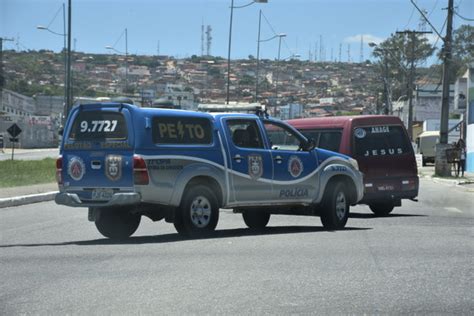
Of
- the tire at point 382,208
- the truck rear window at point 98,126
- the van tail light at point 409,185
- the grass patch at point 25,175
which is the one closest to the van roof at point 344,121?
the van tail light at point 409,185

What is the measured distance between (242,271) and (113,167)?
11.1ft

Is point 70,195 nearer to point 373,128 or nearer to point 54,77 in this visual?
point 373,128

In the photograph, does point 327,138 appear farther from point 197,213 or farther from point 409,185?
point 197,213

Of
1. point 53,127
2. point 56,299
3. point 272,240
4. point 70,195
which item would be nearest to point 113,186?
point 70,195

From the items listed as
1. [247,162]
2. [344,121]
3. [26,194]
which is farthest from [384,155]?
[26,194]

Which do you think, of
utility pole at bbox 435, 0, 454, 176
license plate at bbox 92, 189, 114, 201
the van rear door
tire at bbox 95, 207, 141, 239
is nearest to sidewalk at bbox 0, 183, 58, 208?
tire at bbox 95, 207, 141, 239

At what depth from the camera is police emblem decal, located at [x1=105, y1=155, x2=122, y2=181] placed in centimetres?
1128

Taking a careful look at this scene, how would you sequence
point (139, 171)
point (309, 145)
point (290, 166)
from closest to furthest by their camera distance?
point (139, 171) < point (290, 166) < point (309, 145)

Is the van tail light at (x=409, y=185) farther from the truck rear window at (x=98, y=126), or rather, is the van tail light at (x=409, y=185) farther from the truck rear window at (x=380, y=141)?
the truck rear window at (x=98, y=126)

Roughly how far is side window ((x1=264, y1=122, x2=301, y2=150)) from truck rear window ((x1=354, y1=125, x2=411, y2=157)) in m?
3.47

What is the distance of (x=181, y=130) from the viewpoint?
12.0 meters

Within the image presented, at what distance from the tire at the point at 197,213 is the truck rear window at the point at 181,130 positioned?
77 cm

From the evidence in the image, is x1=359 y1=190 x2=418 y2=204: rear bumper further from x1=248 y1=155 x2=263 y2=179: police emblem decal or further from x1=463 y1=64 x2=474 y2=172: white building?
x1=463 y1=64 x2=474 y2=172: white building

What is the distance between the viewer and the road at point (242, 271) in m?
7.18
